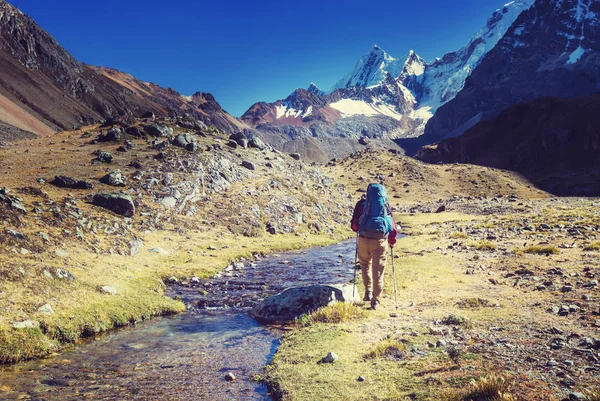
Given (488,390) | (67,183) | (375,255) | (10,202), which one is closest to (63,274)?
(10,202)

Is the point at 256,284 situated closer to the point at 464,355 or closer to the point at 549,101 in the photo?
the point at 464,355

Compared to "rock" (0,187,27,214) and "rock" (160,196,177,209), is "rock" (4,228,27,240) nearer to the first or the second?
Result: "rock" (0,187,27,214)

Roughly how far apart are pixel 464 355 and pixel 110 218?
82.3 feet

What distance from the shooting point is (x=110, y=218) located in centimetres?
2586

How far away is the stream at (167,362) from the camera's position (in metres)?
8.44

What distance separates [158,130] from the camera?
49250 millimetres

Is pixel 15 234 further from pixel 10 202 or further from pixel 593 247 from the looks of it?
pixel 593 247

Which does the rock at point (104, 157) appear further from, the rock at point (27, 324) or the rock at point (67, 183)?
the rock at point (27, 324)

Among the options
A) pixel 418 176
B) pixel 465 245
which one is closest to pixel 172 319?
pixel 465 245

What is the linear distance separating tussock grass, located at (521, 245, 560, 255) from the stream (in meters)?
16.4

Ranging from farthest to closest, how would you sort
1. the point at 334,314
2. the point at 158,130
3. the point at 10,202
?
1. the point at 158,130
2. the point at 10,202
3. the point at 334,314

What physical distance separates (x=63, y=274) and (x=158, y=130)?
3812 centimetres

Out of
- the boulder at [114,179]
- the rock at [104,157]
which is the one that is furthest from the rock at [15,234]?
the rock at [104,157]

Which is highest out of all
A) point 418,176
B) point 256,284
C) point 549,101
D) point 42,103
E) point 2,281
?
point 42,103
